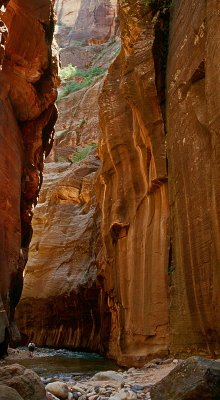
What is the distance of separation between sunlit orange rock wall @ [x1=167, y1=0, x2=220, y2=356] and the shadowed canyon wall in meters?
0.02

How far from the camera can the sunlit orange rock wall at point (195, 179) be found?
8352mm

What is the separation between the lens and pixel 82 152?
3244 cm

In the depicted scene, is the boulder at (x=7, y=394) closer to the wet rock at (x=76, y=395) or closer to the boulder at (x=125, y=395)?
the boulder at (x=125, y=395)

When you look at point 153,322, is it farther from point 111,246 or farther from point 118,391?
point 118,391

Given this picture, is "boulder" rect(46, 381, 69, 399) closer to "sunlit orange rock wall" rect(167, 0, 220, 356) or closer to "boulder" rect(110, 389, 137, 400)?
"boulder" rect(110, 389, 137, 400)

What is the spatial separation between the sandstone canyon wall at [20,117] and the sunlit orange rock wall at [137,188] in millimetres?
2382

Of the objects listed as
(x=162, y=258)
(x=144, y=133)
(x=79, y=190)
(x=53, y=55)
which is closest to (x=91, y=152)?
(x=79, y=190)

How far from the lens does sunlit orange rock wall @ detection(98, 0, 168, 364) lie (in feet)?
39.9

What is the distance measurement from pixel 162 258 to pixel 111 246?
447cm

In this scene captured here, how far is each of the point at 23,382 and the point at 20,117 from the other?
11582 millimetres

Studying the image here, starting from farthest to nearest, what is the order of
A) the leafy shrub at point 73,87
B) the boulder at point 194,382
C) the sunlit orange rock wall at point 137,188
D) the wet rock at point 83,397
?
the leafy shrub at point 73,87, the sunlit orange rock wall at point 137,188, the wet rock at point 83,397, the boulder at point 194,382

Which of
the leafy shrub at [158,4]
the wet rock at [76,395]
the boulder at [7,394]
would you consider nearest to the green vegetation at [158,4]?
the leafy shrub at [158,4]

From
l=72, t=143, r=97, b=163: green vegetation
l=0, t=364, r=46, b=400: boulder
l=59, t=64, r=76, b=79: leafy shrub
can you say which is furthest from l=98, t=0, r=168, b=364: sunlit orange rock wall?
l=59, t=64, r=76, b=79: leafy shrub

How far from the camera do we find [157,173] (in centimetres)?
1214
